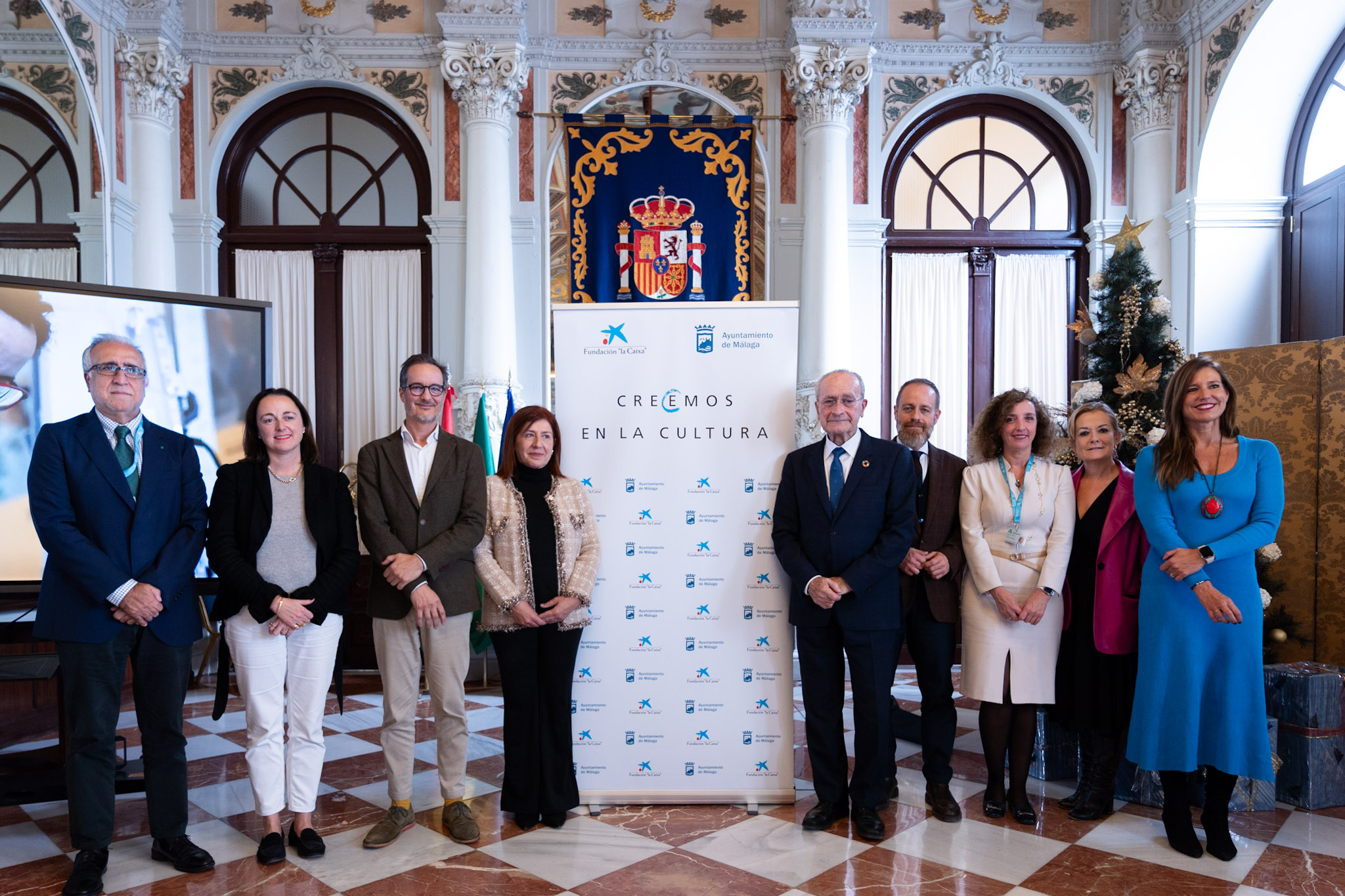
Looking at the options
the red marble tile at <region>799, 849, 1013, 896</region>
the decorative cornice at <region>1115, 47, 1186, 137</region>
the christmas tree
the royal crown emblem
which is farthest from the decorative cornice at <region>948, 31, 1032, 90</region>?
the red marble tile at <region>799, 849, 1013, 896</region>

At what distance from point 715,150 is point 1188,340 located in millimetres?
3877

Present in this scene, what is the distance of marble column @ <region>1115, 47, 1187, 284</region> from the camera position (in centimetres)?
687

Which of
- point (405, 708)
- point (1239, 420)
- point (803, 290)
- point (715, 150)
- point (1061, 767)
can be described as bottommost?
point (1061, 767)

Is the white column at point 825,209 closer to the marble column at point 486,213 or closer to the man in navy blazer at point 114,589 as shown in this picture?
the marble column at point 486,213

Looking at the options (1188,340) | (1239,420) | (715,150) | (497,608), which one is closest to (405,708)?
(497,608)

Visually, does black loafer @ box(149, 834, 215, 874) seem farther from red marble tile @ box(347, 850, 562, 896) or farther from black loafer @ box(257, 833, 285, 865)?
red marble tile @ box(347, 850, 562, 896)

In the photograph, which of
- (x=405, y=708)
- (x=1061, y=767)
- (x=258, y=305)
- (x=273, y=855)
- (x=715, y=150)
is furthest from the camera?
(x=715, y=150)

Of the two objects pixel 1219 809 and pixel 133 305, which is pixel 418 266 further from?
pixel 1219 809

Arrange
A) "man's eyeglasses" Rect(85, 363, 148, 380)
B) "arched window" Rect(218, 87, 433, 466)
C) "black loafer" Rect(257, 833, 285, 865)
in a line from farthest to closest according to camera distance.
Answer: "arched window" Rect(218, 87, 433, 466) → "black loafer" Rect(257, 833, 285, 865) → "man's eyeglasses" Rect(85, 363, 148, 380)

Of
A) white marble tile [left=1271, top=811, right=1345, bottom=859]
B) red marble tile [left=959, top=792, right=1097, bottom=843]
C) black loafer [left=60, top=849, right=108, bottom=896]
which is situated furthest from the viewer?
red marble tile [left=959, top=792, right=1097, bottom=843]

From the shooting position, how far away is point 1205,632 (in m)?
2.98

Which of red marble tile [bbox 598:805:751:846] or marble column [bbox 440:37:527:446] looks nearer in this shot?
red marble tile [bbox 598:805:751:846]

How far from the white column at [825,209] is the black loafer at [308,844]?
4.53m

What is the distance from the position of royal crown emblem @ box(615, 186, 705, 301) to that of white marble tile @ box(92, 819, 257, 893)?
15.8ft
